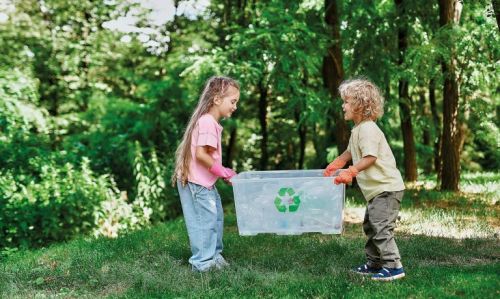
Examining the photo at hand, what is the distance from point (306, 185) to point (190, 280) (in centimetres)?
120

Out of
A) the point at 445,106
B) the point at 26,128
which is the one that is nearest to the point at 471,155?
the point at 445,106

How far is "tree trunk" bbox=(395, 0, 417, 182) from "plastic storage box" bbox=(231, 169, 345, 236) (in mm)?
6285

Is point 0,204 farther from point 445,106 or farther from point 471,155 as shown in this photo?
point 471,155

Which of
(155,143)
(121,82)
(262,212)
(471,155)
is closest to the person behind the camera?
(262,212)

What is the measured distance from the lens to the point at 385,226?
4320mm

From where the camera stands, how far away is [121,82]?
17.1 m

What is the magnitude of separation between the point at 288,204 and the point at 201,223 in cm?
80

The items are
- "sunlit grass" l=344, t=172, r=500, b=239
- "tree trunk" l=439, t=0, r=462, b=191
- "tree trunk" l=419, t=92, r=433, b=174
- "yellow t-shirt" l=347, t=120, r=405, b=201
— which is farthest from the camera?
"tree trunk" l=419, t=92, r=433, b=174

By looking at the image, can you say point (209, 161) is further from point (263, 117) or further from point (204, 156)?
Answer: point (263, 117)

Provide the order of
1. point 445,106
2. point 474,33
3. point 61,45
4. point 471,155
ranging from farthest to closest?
1. point 471,155
2. point 61,45
3. point 445,106
4. point 474,33

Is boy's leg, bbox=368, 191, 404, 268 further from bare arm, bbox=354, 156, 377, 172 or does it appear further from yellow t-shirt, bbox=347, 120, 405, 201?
bare arm, bbox=354, 156, 377, 172

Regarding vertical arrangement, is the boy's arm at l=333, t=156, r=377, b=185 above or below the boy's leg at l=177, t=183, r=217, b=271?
above

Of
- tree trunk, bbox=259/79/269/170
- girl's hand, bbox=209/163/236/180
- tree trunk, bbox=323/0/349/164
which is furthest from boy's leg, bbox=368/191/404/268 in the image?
tree trunk, bbox=259/79/269/170

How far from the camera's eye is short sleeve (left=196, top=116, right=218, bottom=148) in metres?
4.62
